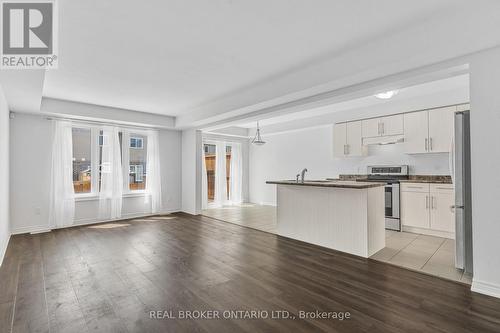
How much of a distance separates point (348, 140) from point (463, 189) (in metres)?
3.34

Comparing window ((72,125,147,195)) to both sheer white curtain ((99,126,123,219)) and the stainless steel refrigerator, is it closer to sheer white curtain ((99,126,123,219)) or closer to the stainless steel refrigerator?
sheer white curtain ((99,126,123,219))

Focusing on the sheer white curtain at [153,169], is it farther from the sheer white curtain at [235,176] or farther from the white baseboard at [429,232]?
the white baseboard at [429,232]

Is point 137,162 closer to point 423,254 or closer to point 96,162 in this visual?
point 96,162

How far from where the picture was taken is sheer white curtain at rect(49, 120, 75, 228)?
524 centimetres

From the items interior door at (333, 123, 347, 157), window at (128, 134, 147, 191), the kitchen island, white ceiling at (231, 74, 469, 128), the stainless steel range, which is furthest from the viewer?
window at (128, 134, 147, 191)

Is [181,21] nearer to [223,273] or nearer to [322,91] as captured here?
[322,91]

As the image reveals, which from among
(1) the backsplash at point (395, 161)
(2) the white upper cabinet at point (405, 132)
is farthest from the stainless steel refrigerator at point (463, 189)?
(1) the backsplash at point (395, 161)

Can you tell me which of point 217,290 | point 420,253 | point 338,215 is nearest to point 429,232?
point 420,253

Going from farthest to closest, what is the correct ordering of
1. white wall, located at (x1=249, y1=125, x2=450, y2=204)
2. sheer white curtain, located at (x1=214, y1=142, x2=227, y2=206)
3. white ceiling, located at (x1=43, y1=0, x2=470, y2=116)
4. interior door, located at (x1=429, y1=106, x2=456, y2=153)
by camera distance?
sheer white curtain, located at (x1=214, y1=142, x2=227, y2=206), white wall, located at (x1=249, y1=125, x2=450, y2=204), interior door, located at (x1=429, y1=106, x2=456, y2=153), white ceiling, located at (x1=43, y1=0, x2=470, y2=116)

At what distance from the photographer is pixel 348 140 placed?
20.1 feet

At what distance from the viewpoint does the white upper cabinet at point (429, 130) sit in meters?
4.63

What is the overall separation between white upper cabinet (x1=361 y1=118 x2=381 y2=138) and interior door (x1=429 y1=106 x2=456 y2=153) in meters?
0.98

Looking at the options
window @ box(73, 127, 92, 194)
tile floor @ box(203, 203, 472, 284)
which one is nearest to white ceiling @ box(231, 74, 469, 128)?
tile floor @ box(203, 203, 472, 284)

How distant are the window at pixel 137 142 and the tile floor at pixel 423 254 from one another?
5929 mm
